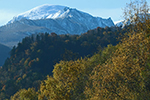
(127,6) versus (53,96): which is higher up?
(127,6)

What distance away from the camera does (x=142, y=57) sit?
29.7 meters

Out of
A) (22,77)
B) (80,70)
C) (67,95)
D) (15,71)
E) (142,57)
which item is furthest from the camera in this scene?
(15,71)

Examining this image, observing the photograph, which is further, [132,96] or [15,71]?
[15,71]

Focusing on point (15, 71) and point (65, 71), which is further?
point (15, 71)

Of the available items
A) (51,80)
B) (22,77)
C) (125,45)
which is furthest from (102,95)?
(22,77)

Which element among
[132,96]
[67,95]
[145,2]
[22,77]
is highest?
[22,77]

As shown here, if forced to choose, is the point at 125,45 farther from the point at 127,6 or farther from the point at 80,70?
the point at 80,70

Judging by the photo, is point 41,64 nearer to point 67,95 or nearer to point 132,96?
point 67,95

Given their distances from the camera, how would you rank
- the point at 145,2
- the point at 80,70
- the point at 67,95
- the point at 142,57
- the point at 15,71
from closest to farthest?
the point at 142,57 < the point at 145,2 < the point at 67,95 < the point at 80,70 < the point at 15,71

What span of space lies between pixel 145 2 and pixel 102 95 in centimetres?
1454

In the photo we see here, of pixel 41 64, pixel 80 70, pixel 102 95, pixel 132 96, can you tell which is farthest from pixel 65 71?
pixel 41 64

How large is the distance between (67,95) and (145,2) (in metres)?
24.3

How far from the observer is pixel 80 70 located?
51.8 meters

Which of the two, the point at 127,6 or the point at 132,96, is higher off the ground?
the point at 127,6
